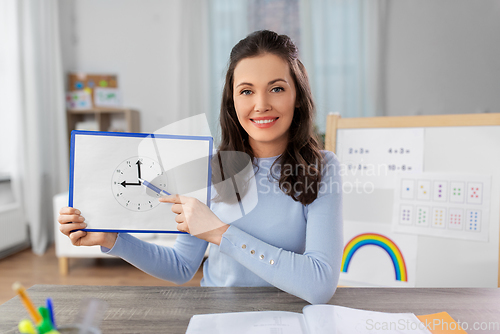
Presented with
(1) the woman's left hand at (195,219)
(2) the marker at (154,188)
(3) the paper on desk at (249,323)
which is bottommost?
(3) the paper on desk at (249,323)

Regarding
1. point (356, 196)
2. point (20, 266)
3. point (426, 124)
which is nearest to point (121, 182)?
point (356, 196)

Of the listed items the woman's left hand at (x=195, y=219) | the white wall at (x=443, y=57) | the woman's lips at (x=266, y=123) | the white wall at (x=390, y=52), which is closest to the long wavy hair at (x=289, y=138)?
the woman's lips at (x=266, y=123)

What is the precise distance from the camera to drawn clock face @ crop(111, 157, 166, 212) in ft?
2.37

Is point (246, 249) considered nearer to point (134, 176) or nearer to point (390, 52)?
point (134, 176)

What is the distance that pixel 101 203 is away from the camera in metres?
0.72

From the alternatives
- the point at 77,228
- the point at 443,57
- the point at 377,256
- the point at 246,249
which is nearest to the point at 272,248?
the point at 246,249

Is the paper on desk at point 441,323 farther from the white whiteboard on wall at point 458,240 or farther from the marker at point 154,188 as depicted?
the white whiteboard on wall at point 458,240

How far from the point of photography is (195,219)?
2.33 ft

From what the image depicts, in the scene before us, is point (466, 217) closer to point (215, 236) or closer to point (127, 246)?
point (215, 236)

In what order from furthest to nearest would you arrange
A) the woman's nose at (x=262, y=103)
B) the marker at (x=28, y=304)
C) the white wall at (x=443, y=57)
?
the white wall at (x=443, y=57) < the woman's nose at (x=262, y=103) < the marker at (x=28, y=304)

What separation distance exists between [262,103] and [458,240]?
902mm

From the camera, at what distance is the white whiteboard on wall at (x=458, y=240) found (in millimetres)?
1140

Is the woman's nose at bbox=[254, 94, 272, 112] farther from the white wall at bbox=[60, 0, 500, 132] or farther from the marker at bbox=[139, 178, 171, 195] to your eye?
the white wall at bbox=[60, 0, 500, 132]

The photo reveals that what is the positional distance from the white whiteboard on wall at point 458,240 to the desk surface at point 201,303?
0.53 meters
